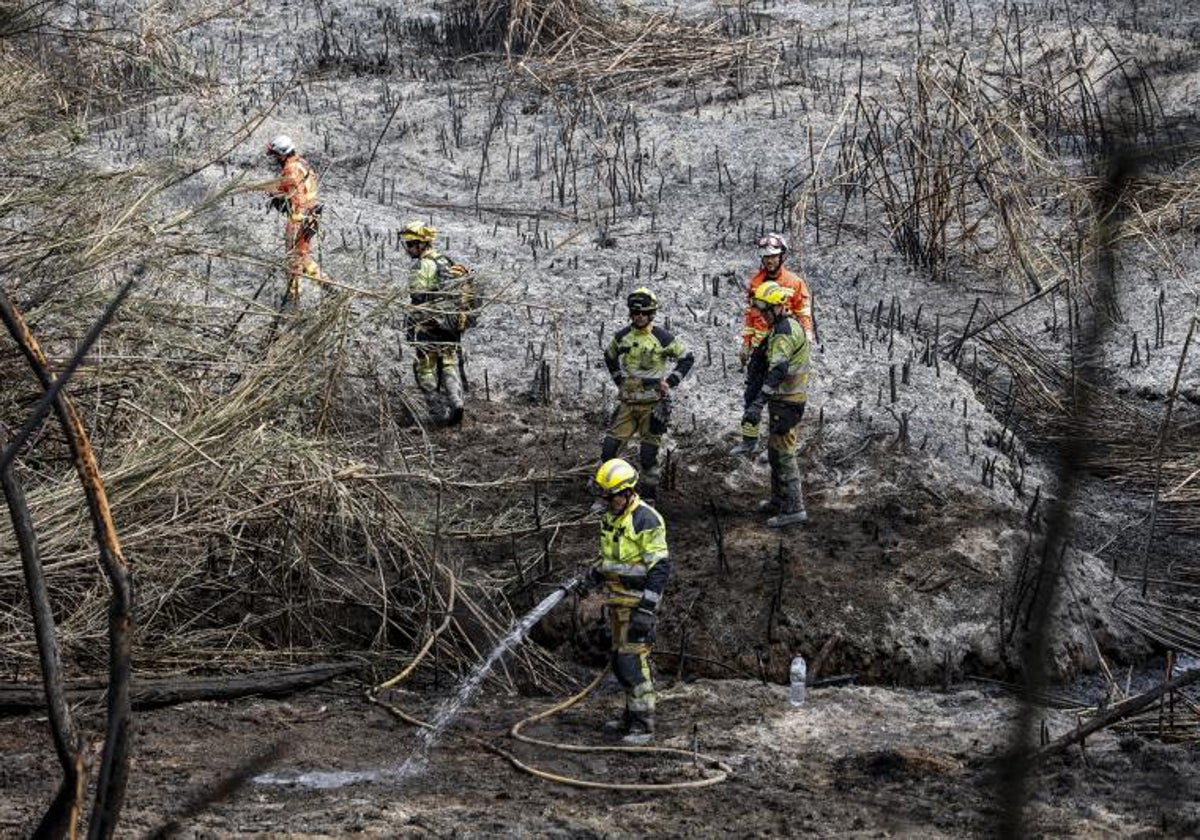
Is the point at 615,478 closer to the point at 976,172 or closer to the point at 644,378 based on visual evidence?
the point at 644,378

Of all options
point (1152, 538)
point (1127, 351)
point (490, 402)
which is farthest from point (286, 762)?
point (1127, 351)

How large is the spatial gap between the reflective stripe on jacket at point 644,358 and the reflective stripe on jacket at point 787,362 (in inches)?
25.3

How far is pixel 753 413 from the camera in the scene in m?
11.6

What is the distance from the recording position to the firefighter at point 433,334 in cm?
1227

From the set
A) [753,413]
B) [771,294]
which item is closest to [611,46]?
[753,413]

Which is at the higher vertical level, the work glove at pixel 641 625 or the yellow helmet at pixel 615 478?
the yellow helmet at pixel 615 478

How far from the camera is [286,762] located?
27.6 feet

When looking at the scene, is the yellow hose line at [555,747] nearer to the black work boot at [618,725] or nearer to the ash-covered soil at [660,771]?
the ash-covered soil at [660,771]

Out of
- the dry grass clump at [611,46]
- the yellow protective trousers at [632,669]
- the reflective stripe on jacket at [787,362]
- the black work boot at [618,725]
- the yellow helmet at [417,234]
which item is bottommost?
the black work boot at [618,725]

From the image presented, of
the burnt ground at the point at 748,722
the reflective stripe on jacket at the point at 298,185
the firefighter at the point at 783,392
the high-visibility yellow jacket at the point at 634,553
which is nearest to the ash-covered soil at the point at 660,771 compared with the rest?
the burnt ground at the point at 748,722

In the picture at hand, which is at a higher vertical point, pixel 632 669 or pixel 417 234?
pixel 417 234

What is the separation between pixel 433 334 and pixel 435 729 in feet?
14.9

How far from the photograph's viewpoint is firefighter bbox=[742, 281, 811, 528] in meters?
10.9

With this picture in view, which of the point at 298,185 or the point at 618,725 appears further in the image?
the point at 298,185
